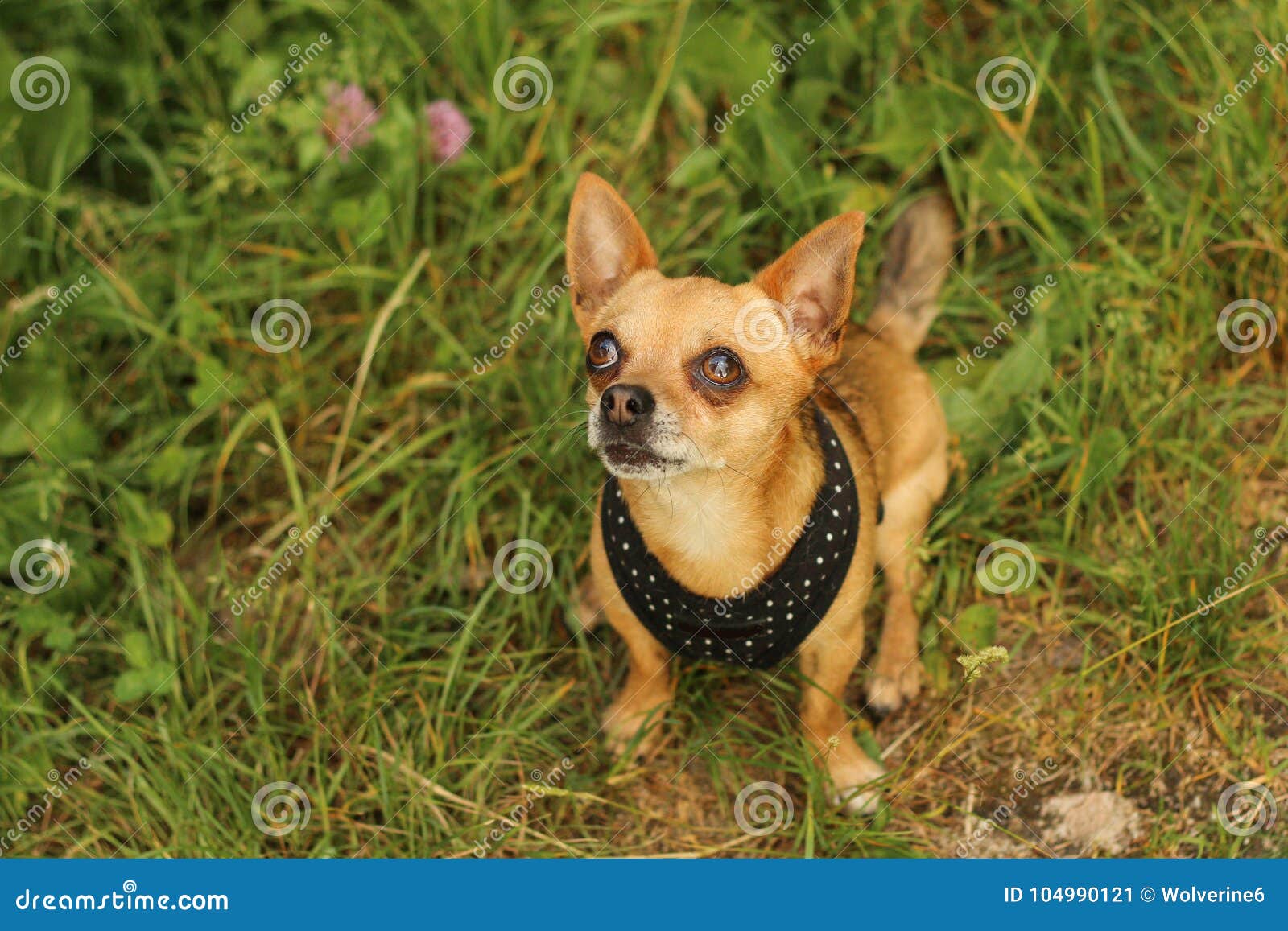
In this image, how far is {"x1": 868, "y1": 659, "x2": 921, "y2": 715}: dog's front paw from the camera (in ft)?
13.1

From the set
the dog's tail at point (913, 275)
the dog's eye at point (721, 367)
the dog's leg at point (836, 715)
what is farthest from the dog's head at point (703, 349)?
the dog's tail at point (913, 275)

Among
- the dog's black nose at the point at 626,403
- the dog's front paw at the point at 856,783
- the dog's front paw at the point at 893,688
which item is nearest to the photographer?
the dog's black nose at the point at 626,403

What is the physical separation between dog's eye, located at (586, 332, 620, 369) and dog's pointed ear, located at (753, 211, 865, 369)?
1.49 ft

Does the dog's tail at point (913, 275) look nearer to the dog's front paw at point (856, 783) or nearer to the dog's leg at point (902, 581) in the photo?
the dog's leg at point (902, 581)

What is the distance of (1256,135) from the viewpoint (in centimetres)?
428

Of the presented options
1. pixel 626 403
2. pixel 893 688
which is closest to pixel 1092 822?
pixel 893 688

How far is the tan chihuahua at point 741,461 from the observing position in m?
Result: 3.05

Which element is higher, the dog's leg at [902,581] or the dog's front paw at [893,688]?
the dog's leg at [902,581]

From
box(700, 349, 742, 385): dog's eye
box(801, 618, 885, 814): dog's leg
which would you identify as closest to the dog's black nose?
box(700, 349, 742, 385): dog's eye

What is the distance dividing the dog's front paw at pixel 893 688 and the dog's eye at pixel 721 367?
1.49 m

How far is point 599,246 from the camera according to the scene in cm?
337

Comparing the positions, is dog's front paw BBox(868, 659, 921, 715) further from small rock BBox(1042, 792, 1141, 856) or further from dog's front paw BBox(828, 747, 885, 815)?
small rock BBox(1042, 792, 1141, 856)

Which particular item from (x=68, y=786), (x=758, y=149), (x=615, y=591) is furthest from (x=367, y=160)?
(x=68, y=786)

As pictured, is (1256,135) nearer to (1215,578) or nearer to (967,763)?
(1215,578)
